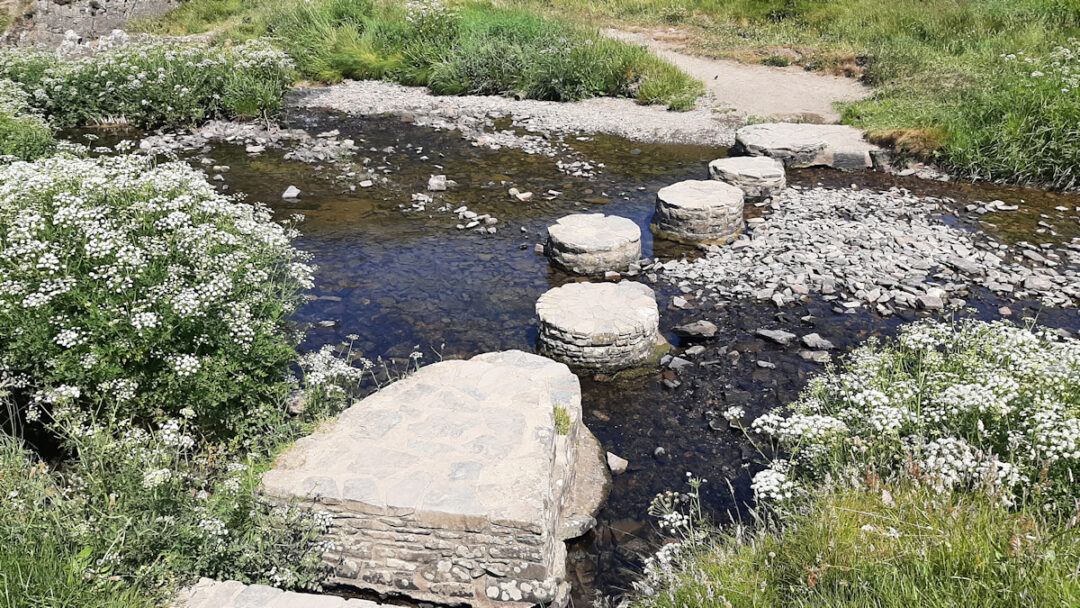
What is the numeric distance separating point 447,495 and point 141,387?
91.8 inches

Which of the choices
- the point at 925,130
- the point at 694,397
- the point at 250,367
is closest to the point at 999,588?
the point at 694,397

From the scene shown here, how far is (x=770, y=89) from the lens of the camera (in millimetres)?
16469

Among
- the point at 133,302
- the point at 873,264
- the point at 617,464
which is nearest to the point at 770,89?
the point at 873,264

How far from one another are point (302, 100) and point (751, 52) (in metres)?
11.8

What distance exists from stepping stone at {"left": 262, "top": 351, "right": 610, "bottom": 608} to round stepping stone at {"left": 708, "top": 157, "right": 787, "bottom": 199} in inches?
272

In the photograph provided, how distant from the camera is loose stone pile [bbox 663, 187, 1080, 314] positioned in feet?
26.7

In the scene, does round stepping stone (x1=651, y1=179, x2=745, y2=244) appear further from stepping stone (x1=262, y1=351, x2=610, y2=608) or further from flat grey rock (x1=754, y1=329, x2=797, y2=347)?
stepping stone (x1=262, y1=351, x2=610, y2=608)

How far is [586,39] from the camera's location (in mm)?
17641

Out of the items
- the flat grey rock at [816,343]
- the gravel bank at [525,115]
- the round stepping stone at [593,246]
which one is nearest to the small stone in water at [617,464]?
the flat grey rock at [816,343]

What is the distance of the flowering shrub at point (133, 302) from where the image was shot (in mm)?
4688

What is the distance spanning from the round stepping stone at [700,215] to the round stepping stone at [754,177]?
116cm

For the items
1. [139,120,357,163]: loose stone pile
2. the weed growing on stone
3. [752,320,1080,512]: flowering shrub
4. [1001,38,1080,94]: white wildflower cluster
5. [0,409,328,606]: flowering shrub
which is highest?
[1001,38,1080,94]: white wildflower cluster

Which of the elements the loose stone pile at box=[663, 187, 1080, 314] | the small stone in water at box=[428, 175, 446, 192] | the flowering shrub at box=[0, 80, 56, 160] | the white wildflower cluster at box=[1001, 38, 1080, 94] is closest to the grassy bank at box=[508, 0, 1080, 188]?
the white wildflower cluster at box=[1001, 38, 1080, 94]

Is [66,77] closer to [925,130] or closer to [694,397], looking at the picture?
[694,397]
